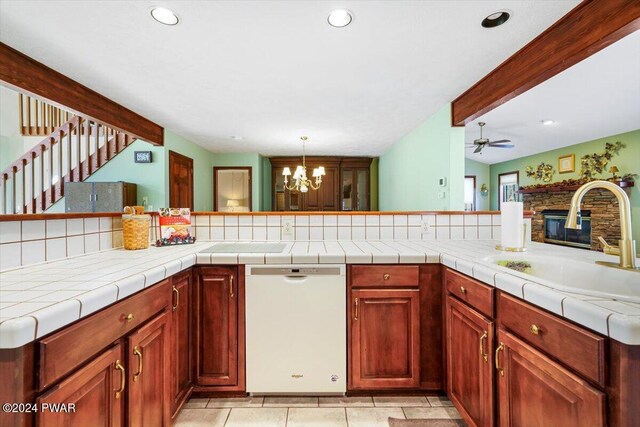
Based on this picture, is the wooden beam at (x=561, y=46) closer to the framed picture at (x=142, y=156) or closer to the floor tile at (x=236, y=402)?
the floor tile at (x=236, y=402)

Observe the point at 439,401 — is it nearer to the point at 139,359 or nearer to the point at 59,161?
the point at 139,359

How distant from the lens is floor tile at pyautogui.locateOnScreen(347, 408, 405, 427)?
142 cm

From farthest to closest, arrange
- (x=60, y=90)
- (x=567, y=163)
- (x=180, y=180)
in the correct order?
1. (x=567, y=163)
2. (x=180, y=180)
3. (x=60, y=90)

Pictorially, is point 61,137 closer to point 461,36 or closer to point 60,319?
point 60,319

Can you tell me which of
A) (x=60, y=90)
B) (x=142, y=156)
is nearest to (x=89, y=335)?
(x=60, y=90)

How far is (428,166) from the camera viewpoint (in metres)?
3.58

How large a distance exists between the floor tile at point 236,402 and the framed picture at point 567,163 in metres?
6.74

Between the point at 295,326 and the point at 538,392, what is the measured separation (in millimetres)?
1045

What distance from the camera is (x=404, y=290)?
1522 millimetres

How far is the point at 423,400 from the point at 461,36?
2216mm

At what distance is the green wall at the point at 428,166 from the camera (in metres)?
2.94

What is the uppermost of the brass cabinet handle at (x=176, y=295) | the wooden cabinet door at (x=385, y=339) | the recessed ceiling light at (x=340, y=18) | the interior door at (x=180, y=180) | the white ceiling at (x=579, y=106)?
the white ceiling at (x=579, y=106)

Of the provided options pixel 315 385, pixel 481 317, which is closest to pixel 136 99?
pixel 315 385

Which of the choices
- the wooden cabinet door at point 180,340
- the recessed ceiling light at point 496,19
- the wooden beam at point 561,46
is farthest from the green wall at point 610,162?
the wooden cabinet door at point 180,340
